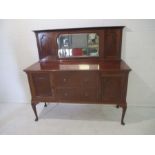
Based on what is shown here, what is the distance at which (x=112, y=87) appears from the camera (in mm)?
1871

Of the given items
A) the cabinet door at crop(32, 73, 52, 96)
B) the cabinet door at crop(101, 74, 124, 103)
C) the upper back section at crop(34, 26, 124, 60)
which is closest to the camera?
the cabinet door at crop(101, 74, 124, 103)

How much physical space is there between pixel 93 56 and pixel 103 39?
297mm

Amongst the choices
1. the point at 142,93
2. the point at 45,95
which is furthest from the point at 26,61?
the point at 142,93

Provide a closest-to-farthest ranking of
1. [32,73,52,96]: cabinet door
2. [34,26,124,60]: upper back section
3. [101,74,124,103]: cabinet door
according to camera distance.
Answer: [101,74,124,103]: cabinet door → [32,73,52,96]: cabinet door → [34,26,124,60]: upper back section

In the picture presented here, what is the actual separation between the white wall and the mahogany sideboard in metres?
0.12

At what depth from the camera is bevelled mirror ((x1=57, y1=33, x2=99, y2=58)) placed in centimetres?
215

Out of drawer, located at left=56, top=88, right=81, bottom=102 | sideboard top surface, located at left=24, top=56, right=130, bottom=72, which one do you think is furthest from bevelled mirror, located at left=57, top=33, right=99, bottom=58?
drawer, located at left=56, top=88, right=81, bottom=102

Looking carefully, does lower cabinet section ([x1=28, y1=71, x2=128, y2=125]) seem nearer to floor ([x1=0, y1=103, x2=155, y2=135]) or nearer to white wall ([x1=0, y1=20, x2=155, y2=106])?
floor ([x1=0, y1=103, x2=155, y2=135])

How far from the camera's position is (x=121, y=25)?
81.2 inches

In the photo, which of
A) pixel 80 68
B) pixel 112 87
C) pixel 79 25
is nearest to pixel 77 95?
pixel 80 68

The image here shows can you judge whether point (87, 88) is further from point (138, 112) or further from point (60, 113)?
point (138, 112)

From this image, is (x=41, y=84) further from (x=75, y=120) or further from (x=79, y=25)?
(x=79, y=25)

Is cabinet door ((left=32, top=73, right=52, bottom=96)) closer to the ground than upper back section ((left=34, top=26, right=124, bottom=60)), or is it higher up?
closer to the ground

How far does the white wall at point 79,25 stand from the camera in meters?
2.09
